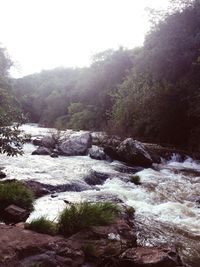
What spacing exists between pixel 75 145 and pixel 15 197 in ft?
42.5

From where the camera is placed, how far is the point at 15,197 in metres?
Answer: 8.80

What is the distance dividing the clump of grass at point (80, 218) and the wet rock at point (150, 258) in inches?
43.3

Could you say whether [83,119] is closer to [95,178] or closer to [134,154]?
[134,154]

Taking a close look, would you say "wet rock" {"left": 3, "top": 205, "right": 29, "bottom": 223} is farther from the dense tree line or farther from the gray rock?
the dense tree line

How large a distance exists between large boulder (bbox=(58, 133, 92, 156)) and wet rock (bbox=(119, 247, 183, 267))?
1449 centimetres

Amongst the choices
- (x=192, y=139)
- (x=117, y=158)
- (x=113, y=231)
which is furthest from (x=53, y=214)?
(x=192, y=139)

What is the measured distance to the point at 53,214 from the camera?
29.6 feet

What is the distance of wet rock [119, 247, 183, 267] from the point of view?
244 inches

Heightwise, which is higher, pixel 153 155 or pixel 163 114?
pixel 163 114

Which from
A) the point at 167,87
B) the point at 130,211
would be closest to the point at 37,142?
the point at 167,87

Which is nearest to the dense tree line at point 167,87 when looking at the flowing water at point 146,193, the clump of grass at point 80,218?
the flowing water at point 146,193

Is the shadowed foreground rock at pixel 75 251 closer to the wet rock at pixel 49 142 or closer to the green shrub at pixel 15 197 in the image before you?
the green shrub at pixel 15 197

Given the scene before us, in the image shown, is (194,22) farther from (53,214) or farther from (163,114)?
(53,214)

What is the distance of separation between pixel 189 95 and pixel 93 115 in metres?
20.5
